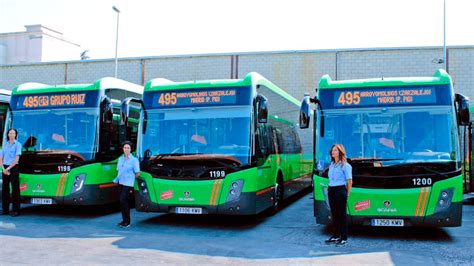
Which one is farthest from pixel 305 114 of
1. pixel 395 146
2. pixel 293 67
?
pixel 293 67

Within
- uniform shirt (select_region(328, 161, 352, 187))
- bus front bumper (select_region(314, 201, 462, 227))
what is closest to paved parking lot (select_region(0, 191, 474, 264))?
bus front bumper (select_region(314, 201, 462, 227))

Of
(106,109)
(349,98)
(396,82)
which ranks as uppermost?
(396,82)

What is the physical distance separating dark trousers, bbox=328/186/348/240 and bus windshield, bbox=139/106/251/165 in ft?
6.09

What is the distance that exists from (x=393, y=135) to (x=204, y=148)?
3.47m

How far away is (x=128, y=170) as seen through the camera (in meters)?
9.64

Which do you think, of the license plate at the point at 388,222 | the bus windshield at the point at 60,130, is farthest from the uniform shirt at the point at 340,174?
the bus windshield at the point at 60,130

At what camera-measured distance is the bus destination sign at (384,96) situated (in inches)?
339

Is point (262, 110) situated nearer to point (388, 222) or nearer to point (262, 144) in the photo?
point (262, 144)

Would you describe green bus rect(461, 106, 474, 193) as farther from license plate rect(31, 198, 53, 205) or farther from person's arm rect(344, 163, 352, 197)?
license plate rect(31, 198, 53, 205)

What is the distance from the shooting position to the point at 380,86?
29.0 ft

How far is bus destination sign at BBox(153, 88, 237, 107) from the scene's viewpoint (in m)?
9.56

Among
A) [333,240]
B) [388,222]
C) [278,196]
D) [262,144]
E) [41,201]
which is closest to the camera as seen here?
[333,240]

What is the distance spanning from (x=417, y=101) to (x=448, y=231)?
107 inches

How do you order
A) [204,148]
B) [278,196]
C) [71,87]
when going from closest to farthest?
[204,148] < [71,87] < [278,196]
